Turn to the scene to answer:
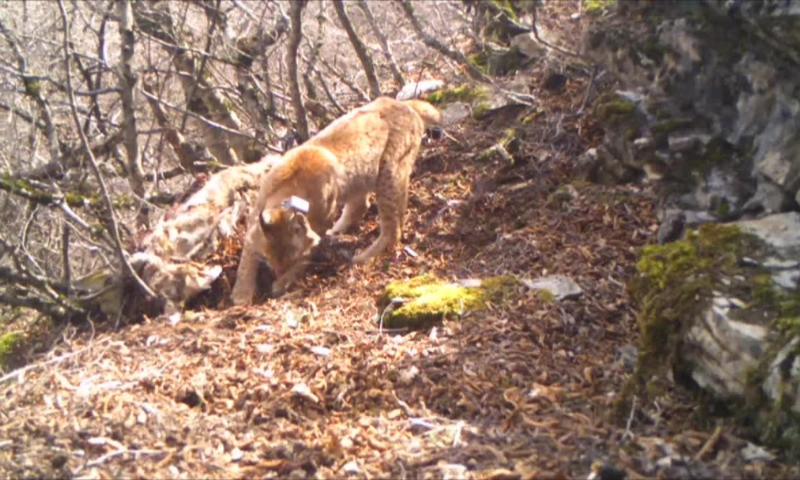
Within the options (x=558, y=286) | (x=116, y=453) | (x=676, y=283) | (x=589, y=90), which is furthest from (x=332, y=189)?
(x=116, y=453)

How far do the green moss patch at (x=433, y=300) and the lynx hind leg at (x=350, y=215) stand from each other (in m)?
1.78

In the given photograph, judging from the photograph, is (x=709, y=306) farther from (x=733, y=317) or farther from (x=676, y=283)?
(x=676, y=283)

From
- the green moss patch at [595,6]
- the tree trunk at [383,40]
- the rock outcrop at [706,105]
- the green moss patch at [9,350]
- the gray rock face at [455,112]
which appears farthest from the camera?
the green moss patch at [595,6]

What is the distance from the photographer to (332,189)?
676cm

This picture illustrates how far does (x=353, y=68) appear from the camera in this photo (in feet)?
36.3

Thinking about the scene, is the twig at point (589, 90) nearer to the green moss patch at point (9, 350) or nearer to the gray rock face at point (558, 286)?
the gray rock face at point (558, 286)

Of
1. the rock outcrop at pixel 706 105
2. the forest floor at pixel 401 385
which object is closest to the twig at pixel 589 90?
the rock outcrop at pixel 706 105

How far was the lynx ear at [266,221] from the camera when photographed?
627 centimetres

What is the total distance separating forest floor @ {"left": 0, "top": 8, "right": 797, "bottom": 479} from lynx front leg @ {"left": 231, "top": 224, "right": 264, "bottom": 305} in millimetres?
281

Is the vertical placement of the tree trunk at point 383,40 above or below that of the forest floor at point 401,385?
above

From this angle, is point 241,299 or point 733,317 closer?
point 733,317

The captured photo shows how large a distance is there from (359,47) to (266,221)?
2814mm

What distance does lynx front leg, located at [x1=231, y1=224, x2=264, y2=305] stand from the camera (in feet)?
20.8

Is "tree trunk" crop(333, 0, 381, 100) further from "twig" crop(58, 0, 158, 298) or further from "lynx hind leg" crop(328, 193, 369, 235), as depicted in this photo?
"twig" crop(58, 0, 158, 298)
